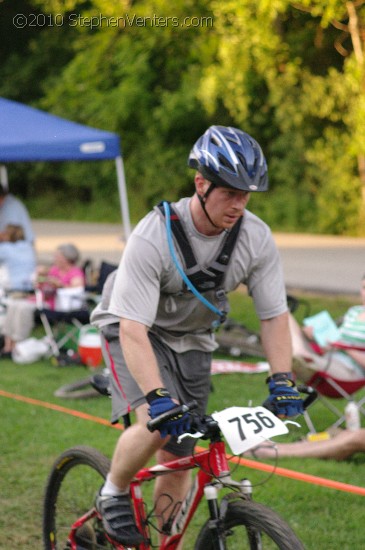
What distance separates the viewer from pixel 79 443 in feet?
22.0

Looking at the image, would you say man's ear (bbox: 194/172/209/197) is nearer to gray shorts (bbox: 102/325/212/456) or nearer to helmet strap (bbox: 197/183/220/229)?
helmet strap (bbox: 197/183/220/229)

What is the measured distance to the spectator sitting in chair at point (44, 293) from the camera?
10500mm

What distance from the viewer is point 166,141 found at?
29.0m

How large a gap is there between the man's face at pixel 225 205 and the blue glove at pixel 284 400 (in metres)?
0.54

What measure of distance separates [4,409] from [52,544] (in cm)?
365

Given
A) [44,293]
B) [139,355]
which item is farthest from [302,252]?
[139,355]

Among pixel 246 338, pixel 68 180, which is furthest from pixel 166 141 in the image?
pixel 246 338

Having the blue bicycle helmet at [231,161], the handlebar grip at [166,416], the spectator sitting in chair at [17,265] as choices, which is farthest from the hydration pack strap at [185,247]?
the spectator sitting in chair at [17,265]

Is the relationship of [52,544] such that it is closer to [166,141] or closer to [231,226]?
[231,226]

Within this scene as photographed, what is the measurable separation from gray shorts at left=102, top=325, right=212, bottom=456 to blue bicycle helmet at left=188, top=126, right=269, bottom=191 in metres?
0.70

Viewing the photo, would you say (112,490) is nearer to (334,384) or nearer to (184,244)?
(184,244)

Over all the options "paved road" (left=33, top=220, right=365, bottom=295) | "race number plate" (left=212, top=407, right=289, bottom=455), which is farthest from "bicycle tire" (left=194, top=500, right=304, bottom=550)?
"paved road" (left=33, top=220, right=365, bottom=295)

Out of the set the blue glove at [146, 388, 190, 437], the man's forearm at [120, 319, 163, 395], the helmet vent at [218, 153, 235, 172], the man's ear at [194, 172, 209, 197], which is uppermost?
the helmet vent at [218, 153, 235, 172]

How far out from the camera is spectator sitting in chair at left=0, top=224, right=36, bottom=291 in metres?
Result: 11.2
